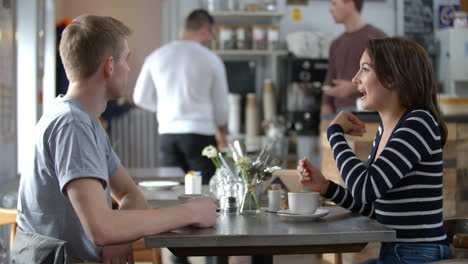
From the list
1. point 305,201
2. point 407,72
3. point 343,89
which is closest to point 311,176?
point 305,201

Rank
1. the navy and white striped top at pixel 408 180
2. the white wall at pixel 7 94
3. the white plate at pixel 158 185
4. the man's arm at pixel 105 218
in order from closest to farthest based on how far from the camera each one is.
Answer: the man's arm at pixel 105 218 < the navy and white striped top at pixel 408 180 < the white plate at pixel 158 185 < the white wall at pixel 7 94

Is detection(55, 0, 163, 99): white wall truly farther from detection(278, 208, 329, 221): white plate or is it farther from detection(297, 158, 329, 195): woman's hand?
detection(278, 208, 329, 221): white plate

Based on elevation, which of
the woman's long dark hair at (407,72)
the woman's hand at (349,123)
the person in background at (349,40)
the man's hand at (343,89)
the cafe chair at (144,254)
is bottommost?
the cafe chair at (144,254)

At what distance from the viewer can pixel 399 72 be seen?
7.13ft

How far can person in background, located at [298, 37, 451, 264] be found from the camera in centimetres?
204

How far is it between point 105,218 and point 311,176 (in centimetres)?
82

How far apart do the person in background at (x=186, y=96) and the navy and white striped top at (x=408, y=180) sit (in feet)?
9.17

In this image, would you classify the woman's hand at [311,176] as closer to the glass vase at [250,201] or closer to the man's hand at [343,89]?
the glass vase at [250,201]

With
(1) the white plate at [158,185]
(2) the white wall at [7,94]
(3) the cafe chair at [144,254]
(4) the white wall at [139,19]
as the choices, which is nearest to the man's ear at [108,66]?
(3) the cafe chair at [144,254]

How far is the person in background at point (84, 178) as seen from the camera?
67.3 inches

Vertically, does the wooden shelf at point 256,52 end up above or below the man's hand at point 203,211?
above

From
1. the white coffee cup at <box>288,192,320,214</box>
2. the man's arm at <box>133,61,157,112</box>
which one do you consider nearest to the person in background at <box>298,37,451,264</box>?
the white coffee cup at <box>288,192,320,214</box>

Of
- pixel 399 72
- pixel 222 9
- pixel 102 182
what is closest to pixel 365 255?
pixel 399 72

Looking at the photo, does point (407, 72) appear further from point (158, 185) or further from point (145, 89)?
point (145, 89)
